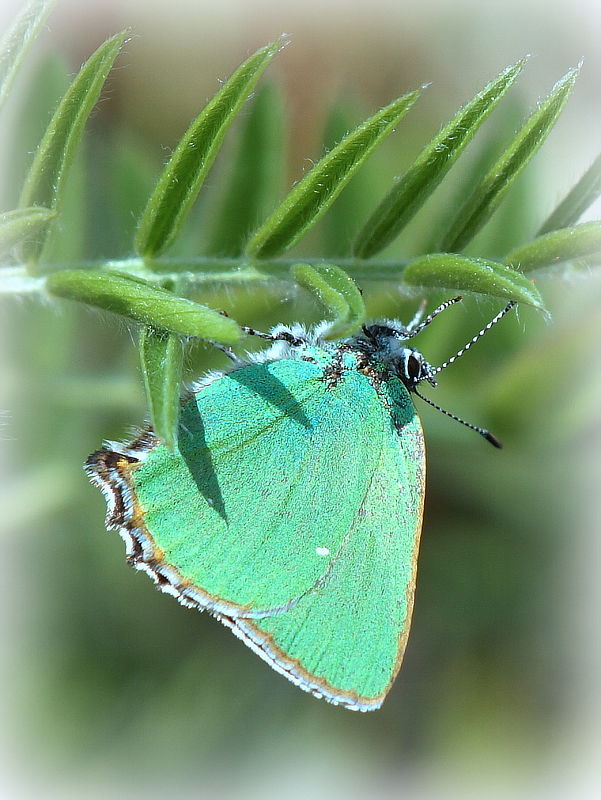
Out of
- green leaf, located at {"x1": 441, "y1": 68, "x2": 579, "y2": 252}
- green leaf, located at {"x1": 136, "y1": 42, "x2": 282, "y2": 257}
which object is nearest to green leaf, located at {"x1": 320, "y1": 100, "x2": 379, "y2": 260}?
green leaf, located at {"x1": 441, "y1": 68, "x2": 579, "y2": 252}

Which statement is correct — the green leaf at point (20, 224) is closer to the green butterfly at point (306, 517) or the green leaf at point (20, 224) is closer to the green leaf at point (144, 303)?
the green leaf at point (144, 303)

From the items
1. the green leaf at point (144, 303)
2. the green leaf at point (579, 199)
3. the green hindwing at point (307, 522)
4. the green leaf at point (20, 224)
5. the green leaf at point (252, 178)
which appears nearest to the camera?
the green leaf at point (144, 303)

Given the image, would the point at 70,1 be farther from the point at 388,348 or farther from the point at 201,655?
the point at 201,655

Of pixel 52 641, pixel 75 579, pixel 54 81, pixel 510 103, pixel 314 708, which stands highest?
pixel 54 81

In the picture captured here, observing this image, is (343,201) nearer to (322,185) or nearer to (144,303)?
(322,185)

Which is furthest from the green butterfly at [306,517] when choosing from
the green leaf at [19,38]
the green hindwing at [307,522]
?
the green leaf at [19,38]

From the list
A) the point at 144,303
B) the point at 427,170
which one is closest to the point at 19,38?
the point at 144,303

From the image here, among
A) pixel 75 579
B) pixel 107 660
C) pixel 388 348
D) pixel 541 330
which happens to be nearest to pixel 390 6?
pixel 541 330
